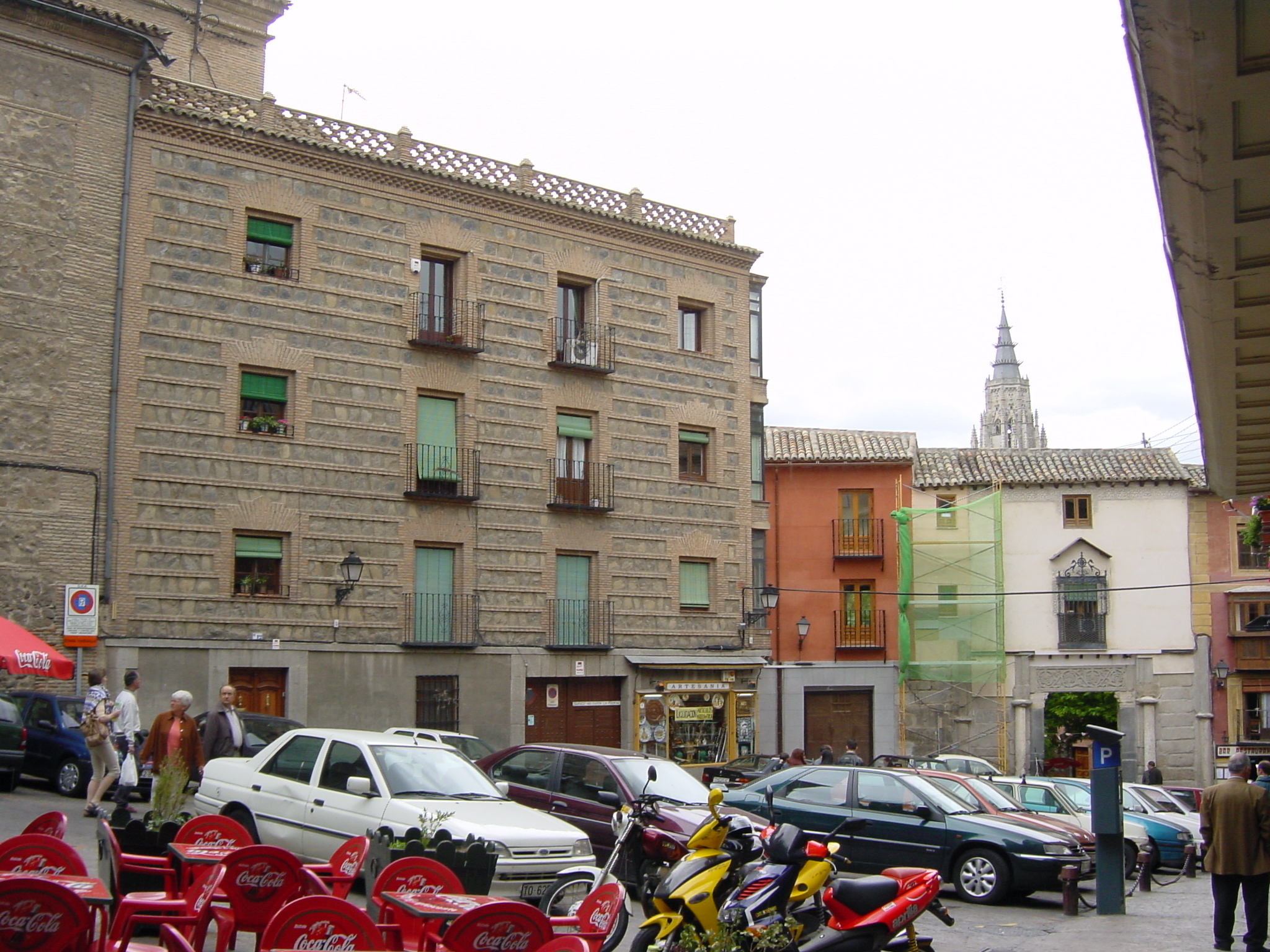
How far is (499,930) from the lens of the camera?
21.3 ft

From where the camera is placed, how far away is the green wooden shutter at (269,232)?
2481 cm

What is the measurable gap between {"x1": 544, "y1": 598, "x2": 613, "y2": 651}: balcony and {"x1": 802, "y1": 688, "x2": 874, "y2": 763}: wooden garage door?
30.8 feet

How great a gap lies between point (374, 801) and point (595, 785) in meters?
3.26

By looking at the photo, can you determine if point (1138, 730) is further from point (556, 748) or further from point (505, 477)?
point (556, 748)

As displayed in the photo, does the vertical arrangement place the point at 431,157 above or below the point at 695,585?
above

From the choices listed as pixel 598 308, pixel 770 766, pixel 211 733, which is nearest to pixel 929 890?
pixel 211 733

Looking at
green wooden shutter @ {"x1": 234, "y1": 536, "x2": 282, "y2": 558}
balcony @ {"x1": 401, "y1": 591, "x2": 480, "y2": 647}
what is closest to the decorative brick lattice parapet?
green wooden shutter @ {"x1": 234, "y1": 536, "x2": 282, "y2": 558}

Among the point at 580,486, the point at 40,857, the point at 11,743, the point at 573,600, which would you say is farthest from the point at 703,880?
the point at 580,486

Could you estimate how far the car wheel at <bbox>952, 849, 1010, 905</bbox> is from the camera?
14.5 metres

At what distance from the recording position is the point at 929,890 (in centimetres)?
947

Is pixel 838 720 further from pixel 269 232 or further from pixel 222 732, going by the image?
pixel 222 732

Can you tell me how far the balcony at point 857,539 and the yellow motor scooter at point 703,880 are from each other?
94.8 ft

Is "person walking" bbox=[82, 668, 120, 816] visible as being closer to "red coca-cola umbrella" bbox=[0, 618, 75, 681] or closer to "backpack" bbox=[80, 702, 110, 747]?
"backpack" bbox=[80, 702, 110, 747]

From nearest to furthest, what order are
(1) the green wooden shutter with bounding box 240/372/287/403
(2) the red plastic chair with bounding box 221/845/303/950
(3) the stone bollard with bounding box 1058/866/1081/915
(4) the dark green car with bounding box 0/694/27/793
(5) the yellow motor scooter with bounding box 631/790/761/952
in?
(2) the red plastic chair with bounding box 221/845/303/950 < (5) the yellow motor scooter with bounding box 631/790/761/952 < (3) the stone bollard with bounding box 1058/866/1081/915 < (4) the dark green car with bounding box 0/694/27/793 < (1) the green wooden shutter with bounding box 240/372/287/403
